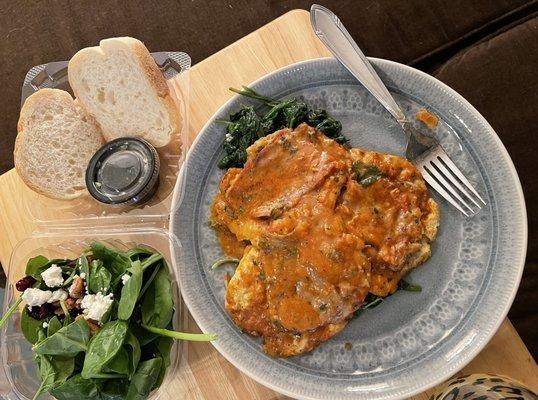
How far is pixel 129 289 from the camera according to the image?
2.08 metres

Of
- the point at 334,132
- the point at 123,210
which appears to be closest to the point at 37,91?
the point at 123,210

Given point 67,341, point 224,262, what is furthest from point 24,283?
point 224,262

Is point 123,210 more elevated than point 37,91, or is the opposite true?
point 37,91

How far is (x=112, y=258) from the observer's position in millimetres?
2260

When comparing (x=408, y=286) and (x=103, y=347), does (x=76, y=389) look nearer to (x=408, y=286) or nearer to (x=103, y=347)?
(x=103, y=347)

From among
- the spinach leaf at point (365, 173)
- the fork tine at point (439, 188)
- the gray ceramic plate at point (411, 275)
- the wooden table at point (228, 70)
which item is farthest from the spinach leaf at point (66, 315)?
the fork tine at point (439, 188)

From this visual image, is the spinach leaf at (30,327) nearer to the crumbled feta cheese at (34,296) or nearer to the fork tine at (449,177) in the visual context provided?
the crumbled feta cheese at (34,296)

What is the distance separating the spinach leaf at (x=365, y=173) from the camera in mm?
2279

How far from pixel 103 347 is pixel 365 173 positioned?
4.10 feet

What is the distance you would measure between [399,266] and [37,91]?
1841 millimetres

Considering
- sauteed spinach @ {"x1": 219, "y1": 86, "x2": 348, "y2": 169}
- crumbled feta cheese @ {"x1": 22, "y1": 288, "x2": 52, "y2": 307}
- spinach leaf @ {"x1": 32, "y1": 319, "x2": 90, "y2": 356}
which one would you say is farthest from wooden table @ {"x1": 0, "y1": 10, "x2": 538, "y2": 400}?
spinach leaf @ {"x1": 32, "y1": 319, "x2": 90, "y2": 356}

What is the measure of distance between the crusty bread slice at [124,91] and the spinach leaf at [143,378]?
995mm

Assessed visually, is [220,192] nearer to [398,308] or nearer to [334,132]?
[334,132]

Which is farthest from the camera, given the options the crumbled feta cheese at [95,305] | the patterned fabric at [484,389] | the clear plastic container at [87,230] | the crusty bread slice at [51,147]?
the crusty bread slice at [51,147]
